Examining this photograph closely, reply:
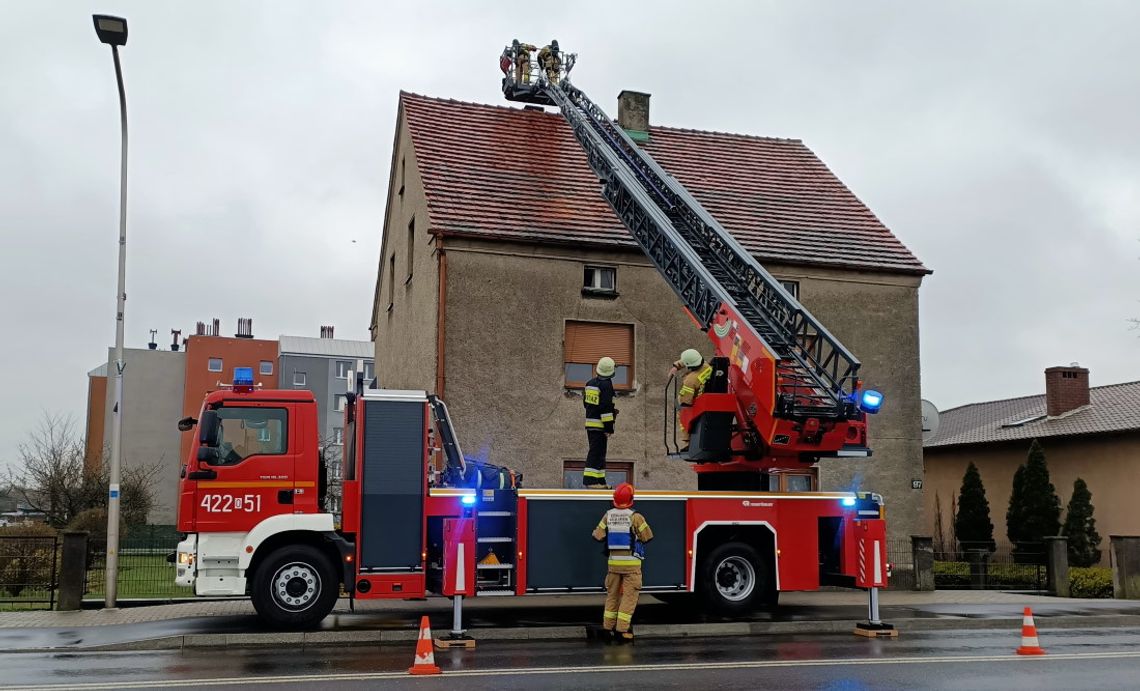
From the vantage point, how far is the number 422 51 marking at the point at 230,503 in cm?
1182

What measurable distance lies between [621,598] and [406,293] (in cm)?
1206

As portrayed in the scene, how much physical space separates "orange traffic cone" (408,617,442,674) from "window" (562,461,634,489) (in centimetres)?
913

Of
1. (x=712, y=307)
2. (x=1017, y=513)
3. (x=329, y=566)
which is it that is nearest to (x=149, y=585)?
(x=329, y=566)

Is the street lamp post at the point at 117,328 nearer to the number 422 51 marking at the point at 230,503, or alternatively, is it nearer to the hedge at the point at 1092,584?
the number 422 51 marking at the point at 230,503

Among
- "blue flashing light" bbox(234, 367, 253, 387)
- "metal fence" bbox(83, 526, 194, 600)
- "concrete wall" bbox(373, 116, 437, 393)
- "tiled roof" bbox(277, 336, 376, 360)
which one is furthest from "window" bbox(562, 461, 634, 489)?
"tiled roof" bbox(277, 336, 376, 360)

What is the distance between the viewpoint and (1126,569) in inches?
765

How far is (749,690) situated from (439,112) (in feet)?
55.1

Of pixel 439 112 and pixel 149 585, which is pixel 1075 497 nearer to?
pixel 439 112

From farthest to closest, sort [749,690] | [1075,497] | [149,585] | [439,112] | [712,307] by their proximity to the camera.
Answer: [1075,497], [439,112], [149,585], [712,307], [749,690]

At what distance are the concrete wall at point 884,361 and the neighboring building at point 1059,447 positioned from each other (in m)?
8.38

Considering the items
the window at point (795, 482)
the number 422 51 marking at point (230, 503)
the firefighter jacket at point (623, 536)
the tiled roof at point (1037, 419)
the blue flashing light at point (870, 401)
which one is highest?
the tiled roof at point (1037, 419)

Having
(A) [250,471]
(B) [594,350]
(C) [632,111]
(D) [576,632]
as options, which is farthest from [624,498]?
(C) [632,111]

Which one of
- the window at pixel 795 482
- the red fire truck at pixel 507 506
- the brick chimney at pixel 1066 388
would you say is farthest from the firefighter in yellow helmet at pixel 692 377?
the brick chimney at pixel 1066 388

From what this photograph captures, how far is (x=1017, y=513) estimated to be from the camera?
2664cm
